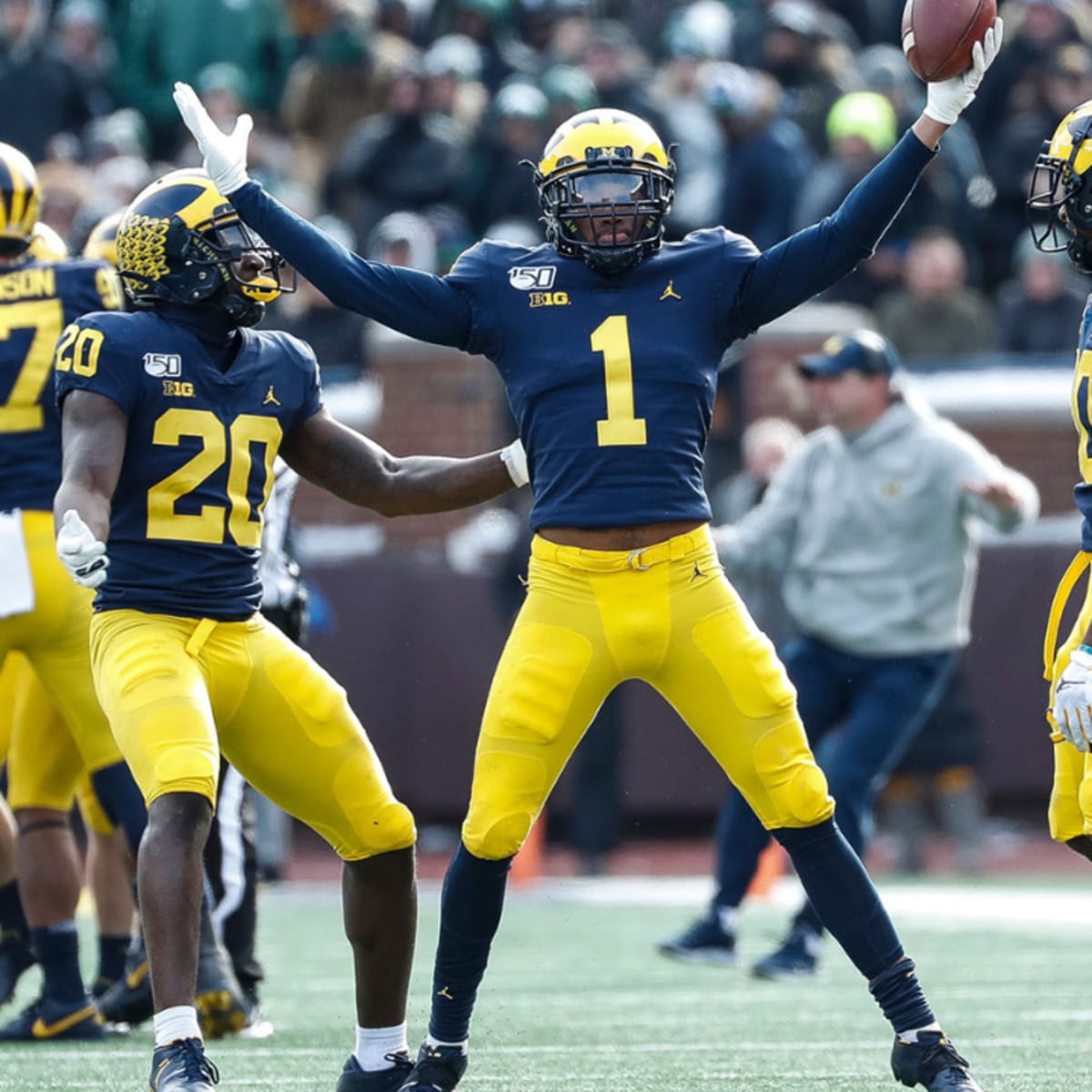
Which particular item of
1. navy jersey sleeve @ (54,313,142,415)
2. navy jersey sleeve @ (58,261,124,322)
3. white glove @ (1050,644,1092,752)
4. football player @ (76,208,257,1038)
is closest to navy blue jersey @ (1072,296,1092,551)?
white glove @ (1050,644,1092,752)

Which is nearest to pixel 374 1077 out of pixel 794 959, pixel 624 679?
pixel 624 679

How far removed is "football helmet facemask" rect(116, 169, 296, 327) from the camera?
16.5 feet

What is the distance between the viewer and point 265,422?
5.00 metres

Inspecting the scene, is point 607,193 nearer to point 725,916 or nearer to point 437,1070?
point 437,1070

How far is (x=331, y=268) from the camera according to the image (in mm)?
4902

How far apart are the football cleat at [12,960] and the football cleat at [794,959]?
7.20 feet

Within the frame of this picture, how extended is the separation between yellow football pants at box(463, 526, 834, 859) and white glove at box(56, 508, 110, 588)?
84 centimetres

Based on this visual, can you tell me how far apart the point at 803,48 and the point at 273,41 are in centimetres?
326

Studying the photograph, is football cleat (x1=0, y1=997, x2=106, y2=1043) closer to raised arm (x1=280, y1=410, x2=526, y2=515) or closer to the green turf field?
the green turf field

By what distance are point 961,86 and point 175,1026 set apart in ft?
7.84

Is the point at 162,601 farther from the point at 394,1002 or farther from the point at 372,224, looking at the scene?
the point at 372,224

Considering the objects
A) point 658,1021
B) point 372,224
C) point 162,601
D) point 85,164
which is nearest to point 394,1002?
point 162,601

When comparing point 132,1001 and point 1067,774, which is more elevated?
point 1067,774

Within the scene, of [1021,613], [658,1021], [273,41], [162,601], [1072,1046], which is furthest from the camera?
[273,41]
